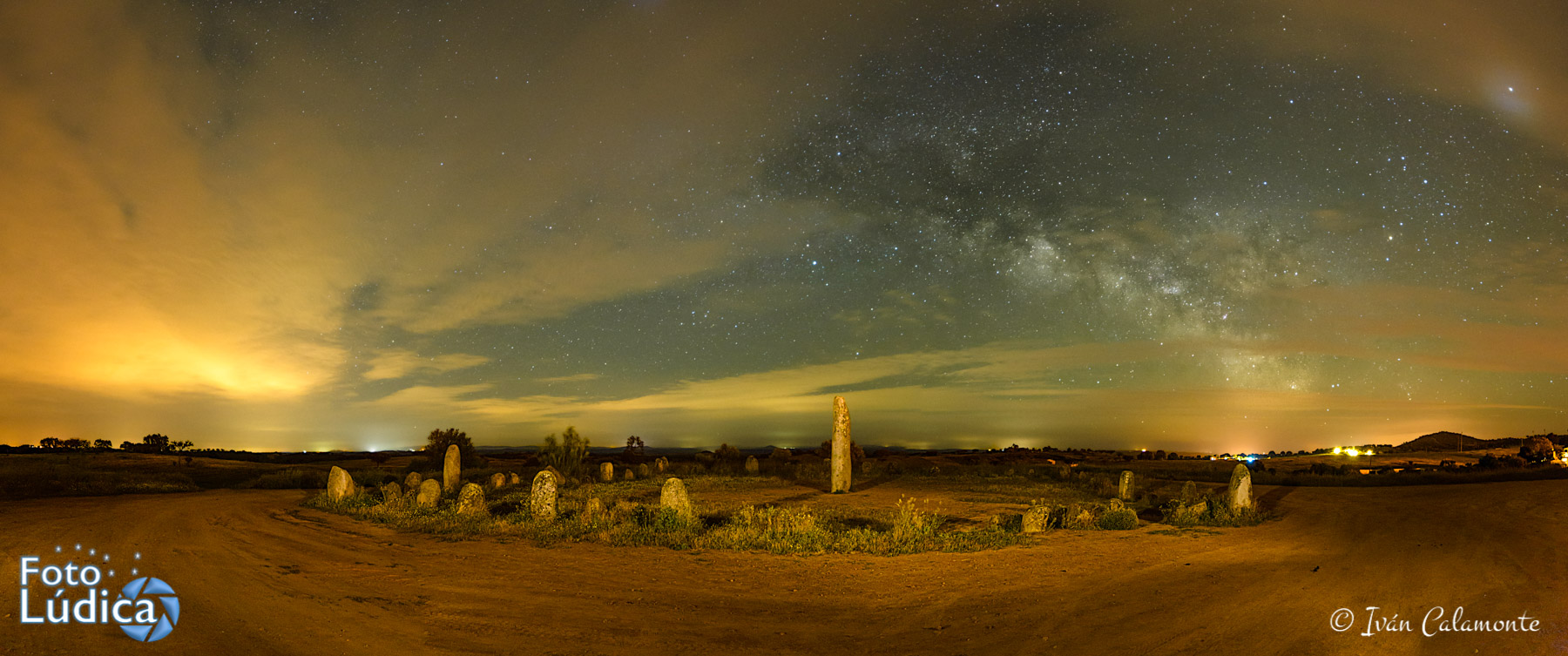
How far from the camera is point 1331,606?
836 centimetres

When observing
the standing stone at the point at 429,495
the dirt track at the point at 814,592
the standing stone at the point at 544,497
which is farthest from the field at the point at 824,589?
the standing stone at the point at 429,495

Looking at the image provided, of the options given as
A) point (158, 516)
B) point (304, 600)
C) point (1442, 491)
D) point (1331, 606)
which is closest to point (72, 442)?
point (158, 516)

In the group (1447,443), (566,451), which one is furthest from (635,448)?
(1447,443)

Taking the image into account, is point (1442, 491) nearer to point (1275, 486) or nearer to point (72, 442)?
point (1275, 486)

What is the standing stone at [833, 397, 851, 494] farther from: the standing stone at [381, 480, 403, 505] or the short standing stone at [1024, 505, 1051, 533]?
the standing stone at [381, 480, 403, 505]

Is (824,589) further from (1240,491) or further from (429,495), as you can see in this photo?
(429,495)

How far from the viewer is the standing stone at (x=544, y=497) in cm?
1575

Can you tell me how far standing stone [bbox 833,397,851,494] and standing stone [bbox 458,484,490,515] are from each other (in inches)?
437

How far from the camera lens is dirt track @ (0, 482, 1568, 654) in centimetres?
701

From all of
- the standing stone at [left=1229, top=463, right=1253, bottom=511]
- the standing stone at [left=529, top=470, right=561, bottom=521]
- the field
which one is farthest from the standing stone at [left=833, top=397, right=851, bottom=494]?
the standing stone at [left=1229, top=463, right=1253, bottom=511]

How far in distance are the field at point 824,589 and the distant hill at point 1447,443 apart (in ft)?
243
